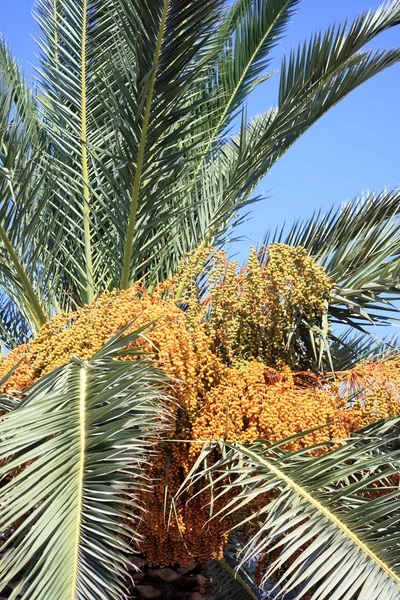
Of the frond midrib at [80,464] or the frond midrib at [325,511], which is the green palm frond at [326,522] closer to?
the frond midrib at [325,511]

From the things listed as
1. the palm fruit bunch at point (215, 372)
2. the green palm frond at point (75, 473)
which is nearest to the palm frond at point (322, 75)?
the palm fruit bunch at point (215, 372)

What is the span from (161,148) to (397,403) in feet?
7.36

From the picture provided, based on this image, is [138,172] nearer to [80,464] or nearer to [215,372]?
[215,372]

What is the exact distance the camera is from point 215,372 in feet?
14.8

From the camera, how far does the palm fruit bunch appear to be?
427 centimetres

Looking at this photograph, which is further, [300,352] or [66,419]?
[300,352]

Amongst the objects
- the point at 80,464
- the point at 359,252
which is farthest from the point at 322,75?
the point at 80,464

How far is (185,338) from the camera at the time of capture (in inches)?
170

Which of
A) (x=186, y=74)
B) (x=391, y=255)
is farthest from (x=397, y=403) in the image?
(x=186, y=74)

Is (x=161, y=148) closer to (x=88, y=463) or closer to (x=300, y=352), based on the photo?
(x=300, y=352)

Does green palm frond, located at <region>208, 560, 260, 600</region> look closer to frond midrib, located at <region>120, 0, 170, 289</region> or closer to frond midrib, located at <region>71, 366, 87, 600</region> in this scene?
frond midrib, located at <region>120, 0, 170, 289</region>

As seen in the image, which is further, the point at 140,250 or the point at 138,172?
the point at 140,250

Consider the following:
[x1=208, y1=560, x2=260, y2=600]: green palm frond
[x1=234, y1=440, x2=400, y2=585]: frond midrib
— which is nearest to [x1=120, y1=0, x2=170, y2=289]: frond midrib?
[x1=234, y1=440, x2=400, y2=585]: frond midrib

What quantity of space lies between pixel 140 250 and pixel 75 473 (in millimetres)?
2752
